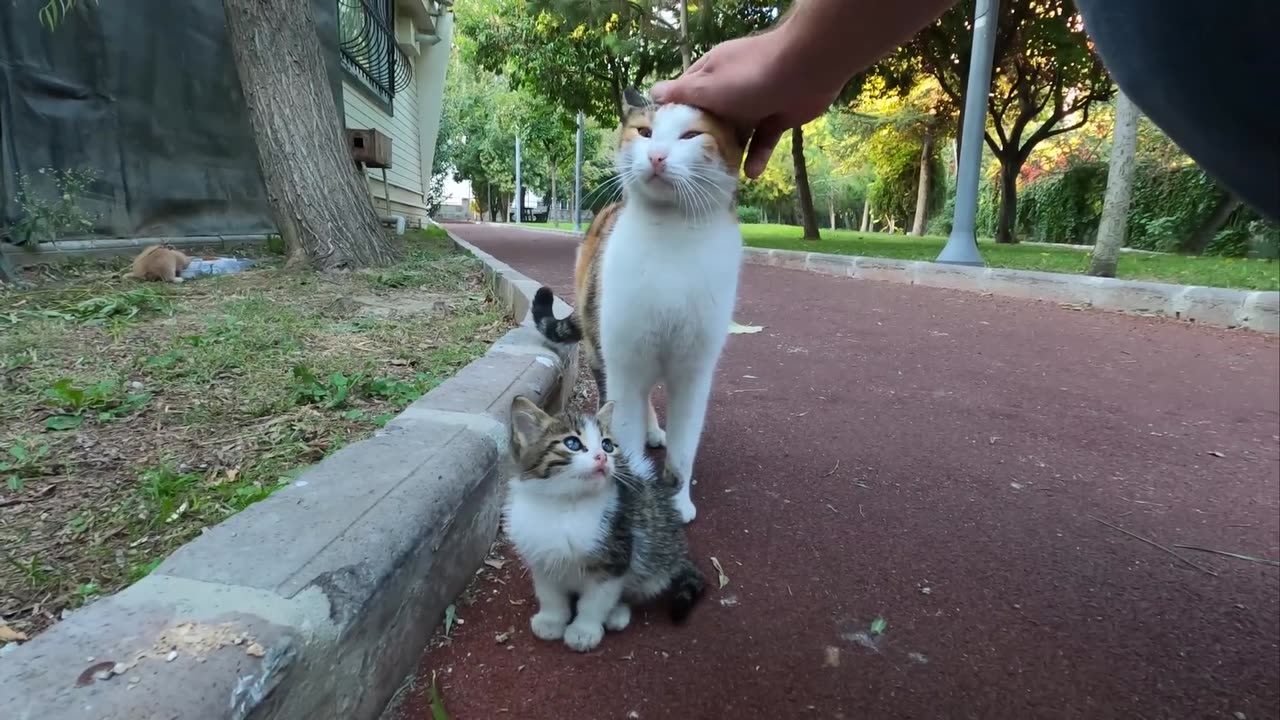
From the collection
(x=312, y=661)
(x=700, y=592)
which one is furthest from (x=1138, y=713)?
(x=312, y=661)

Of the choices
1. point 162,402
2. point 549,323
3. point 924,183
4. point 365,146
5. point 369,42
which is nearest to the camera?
point 162,402

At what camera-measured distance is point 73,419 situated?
1979 mm

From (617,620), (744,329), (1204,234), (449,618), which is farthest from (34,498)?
(1204,234)

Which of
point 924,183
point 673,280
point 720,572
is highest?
point 924,183

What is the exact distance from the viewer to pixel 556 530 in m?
1.41

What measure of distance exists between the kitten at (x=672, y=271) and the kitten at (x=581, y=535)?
1.36 feet

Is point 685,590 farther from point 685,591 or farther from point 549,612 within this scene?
point 549,612

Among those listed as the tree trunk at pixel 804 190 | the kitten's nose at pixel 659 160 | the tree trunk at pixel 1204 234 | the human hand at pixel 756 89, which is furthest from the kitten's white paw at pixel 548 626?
the tree trunk at pixel 804 190

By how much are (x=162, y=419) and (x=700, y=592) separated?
1.71 meters

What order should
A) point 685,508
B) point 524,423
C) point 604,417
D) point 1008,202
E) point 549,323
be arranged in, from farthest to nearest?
point 1008,202 < point 549,323 < point 685,508 < point 604,417 < point 524,423

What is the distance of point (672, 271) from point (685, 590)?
0.86 metres

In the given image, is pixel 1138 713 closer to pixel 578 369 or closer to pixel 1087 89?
pixel 578 369

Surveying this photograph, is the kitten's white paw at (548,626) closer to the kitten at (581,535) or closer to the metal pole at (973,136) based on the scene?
the kitten at (581,535)

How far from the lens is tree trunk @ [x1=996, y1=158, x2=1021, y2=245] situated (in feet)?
54.6
